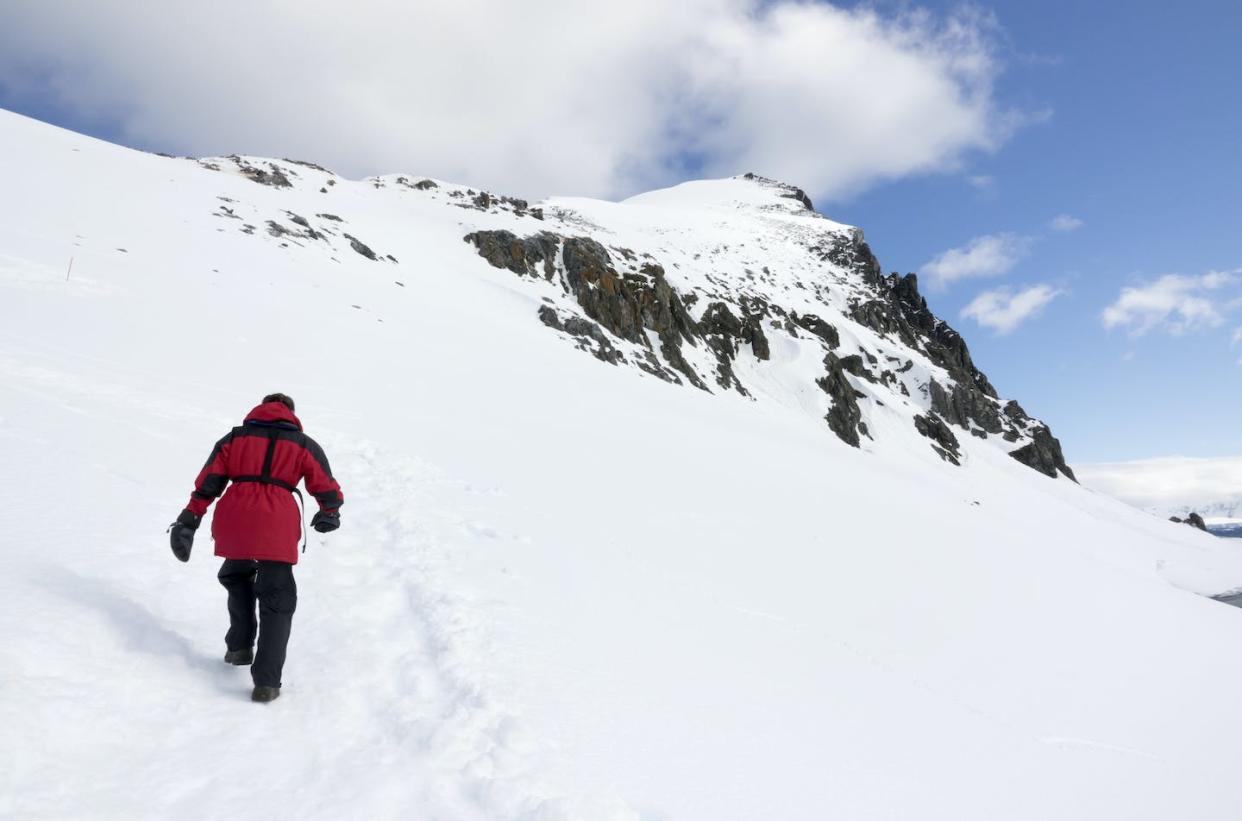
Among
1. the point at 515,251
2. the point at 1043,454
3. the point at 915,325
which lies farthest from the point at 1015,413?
the point at 515,251

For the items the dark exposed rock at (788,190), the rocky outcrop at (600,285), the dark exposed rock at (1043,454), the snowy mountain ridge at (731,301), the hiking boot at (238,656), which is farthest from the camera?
the dark exposed rock at (788,190)

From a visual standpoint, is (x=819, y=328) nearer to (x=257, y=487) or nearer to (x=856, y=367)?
(x=856, y=367)

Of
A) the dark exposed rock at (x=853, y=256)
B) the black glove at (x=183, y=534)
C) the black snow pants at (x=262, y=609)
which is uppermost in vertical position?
the dark exposed rock at (x=853, y=256)

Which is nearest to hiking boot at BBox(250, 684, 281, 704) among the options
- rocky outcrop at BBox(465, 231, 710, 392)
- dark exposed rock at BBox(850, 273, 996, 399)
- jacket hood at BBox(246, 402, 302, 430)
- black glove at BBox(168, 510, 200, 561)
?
black glove at BBox(168, 510, 200, 561)

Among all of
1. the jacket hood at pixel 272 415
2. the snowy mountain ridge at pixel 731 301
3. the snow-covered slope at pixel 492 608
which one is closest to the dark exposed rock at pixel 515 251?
the snowy mountain ridge at pixel 731 301

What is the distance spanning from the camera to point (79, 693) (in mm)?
3277

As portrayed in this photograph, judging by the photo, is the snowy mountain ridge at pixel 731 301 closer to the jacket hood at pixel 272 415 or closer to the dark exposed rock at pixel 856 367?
the dark exposed rock at pixel 856 367

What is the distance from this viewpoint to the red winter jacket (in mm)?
3957

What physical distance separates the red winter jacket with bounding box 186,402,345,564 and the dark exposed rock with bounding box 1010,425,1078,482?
90.6m

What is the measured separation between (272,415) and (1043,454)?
94.7 meters

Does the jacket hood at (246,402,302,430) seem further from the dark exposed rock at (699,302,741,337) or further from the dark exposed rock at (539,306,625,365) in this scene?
the dark exposed rock at (699,302,741,337)

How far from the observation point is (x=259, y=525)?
3.97 metres

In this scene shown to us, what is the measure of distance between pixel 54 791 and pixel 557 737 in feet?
8.21

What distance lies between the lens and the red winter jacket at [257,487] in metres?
3.96
